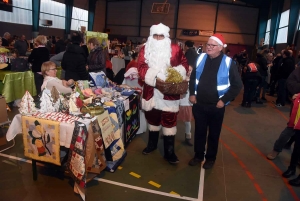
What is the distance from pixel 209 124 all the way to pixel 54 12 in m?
16.9

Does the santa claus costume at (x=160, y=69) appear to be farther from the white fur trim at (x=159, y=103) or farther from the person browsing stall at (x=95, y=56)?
the person browsing stall at (x=95, y=56)

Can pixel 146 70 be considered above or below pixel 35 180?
above

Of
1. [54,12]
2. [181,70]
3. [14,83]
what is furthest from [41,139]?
[54,12]

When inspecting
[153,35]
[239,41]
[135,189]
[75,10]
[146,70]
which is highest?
[75,10]

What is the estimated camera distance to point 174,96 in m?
2.83

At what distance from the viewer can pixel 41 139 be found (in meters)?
2.27

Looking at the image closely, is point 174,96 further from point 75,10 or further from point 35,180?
point 75,10

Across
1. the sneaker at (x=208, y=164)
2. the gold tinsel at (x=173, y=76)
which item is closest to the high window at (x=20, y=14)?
the gold tinsel at (x=173, y=76)

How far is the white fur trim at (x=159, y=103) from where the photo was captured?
9.32 feet

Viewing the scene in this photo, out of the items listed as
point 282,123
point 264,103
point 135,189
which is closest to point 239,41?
point 264,103

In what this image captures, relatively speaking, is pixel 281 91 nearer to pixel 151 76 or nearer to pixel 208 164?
pixel 208 164

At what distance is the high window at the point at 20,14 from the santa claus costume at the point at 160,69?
44.5ft

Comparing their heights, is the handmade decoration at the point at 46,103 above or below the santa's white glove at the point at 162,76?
below

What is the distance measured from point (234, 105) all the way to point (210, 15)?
13.8 m
